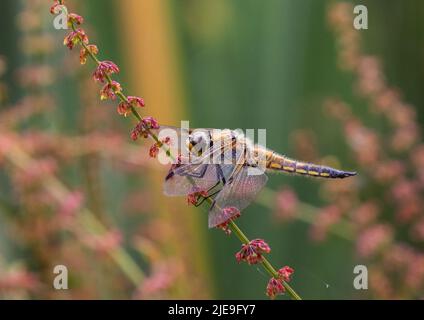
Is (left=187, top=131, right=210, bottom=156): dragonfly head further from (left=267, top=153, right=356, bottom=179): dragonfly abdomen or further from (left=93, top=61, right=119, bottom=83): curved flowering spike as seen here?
(left=93, top=61, right=119, bottom=83): curved flowering spike

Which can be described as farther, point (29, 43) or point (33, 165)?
point (29, 43)

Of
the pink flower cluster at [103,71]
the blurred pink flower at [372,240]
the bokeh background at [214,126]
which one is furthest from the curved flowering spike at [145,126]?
the blurred pink flower at [372,240]

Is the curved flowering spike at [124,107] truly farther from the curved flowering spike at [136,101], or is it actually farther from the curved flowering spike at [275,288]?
the curved flowering spike at [275,288]

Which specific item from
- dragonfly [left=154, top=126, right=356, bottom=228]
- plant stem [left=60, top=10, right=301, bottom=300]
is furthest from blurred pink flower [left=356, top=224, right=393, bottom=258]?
plant stem [left=60, top=10, right=301, bottom=300]

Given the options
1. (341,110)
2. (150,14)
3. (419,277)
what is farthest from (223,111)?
(419,277)

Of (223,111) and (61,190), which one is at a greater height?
(223,111)

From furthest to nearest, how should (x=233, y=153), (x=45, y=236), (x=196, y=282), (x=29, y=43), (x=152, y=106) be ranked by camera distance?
(x=152, y=106), (x=29, y=43), (x=45, y=236), (x=196, y=282), (x=233, y=153)

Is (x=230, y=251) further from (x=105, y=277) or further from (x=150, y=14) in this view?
(x=150, y=14)
